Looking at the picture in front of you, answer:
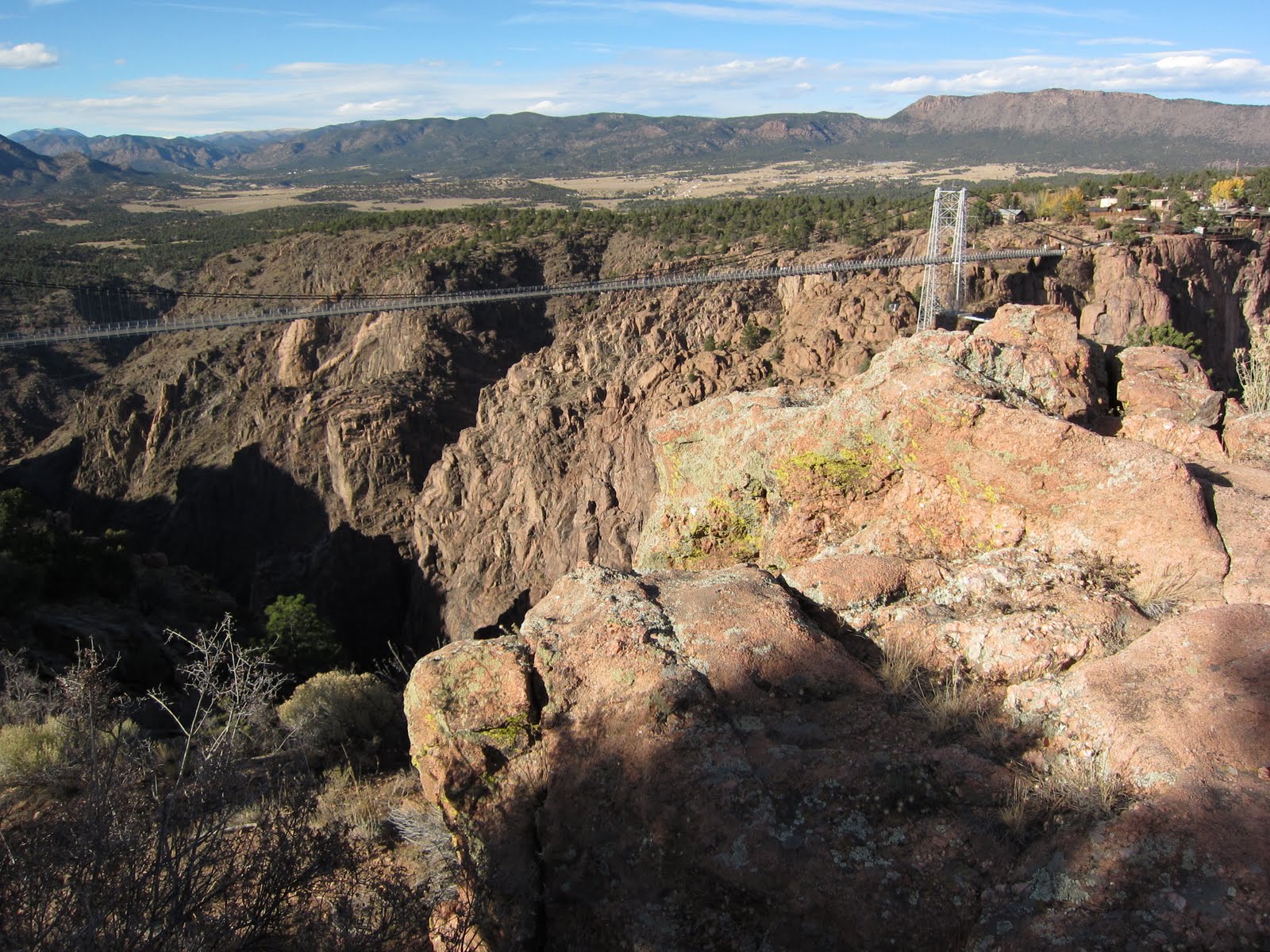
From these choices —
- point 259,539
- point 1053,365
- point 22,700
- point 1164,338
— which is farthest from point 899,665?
point 259,539

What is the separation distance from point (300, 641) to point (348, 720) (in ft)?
33.3

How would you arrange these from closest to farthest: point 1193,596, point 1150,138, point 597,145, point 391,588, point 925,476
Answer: point 1193,596 → point 925,476 → point 391,588 → point 1150,138 → point 597,145

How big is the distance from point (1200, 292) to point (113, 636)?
29848 mm

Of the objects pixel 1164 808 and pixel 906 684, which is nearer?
pixel 1164 808

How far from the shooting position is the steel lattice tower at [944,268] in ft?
73.1

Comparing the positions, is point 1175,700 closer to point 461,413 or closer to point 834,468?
point 834,468

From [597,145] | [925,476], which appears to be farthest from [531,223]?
[597,145]

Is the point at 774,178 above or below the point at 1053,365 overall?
above

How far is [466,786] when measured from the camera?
3971mm

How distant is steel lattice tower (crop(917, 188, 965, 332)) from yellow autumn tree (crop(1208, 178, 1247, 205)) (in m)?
11.5

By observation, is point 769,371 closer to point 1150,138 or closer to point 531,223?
point 531,223

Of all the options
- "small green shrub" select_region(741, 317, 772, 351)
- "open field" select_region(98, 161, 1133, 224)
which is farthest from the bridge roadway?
"open field" select_region(98, 161, 1133, 224)

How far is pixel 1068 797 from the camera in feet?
10.7

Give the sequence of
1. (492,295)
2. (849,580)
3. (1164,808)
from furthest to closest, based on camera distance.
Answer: (492,295) → (849,580) → (1164,808)
